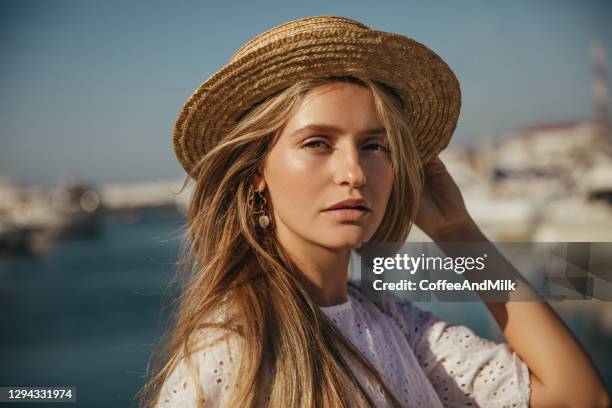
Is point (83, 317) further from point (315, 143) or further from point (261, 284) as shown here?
point (315, 143)

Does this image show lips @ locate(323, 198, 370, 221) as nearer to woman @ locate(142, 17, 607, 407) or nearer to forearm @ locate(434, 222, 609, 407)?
woman @ locate(142, 17, 607, 407)

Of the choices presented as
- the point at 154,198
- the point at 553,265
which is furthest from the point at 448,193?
the point at 154,198

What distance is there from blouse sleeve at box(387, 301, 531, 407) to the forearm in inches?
1.2

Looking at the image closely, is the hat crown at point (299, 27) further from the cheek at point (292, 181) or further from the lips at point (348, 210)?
the lips at point (348, 210)

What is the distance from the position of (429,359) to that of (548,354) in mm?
262

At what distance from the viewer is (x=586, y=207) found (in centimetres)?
2194

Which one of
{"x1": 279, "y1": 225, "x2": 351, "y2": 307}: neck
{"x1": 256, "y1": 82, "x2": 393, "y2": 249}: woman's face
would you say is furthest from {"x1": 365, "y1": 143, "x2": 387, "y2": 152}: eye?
{"x1": 279, "y1": 225, "x2": 351, "y2": 307}: neck

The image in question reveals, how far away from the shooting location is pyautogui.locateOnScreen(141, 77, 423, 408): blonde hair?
1105 millimetres

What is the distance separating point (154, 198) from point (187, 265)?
37100mm

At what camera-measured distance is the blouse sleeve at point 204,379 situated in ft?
3.41

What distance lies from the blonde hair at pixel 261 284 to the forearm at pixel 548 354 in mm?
321

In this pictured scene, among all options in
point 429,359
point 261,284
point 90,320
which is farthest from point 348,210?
point 90,320

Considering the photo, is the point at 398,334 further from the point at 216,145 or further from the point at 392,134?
the point at 216,145

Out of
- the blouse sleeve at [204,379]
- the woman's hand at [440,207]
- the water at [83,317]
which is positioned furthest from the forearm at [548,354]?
the water at [83,317]
